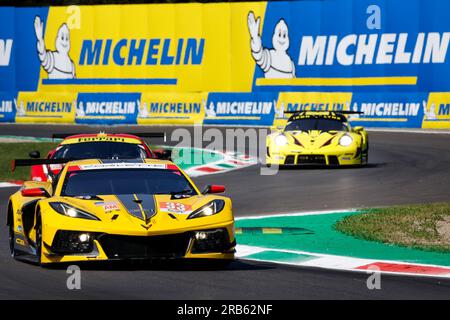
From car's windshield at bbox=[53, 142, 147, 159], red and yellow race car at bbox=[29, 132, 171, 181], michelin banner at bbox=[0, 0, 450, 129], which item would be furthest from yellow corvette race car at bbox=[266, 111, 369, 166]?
michelin banner at bbox=[0, 0, 450, 129]

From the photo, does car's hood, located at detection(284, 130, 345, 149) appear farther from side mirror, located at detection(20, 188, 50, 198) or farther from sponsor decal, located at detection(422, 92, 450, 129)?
side mirror, located at detection(20, 188, 50, 198)

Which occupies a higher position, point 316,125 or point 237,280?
point 316,125

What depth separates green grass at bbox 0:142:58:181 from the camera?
23.2 metres

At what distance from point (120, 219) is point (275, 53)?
90.2 ft

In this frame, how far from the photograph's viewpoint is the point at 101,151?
639 inches

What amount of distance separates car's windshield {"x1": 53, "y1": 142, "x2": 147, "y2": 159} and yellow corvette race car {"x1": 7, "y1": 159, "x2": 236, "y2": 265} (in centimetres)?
472

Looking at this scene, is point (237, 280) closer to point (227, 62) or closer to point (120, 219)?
→ point (120, 219)

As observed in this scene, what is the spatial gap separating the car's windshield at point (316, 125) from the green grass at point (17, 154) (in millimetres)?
5449

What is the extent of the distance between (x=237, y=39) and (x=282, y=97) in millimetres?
3401

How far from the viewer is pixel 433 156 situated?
25.2m

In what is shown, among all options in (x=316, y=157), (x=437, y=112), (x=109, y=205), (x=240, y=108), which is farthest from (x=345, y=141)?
(x=240, y=108)

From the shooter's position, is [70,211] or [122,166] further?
[122,166]

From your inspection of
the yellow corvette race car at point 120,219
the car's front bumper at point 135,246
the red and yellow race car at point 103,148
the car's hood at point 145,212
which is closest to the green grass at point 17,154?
the red and yellow race car at point 103,148
